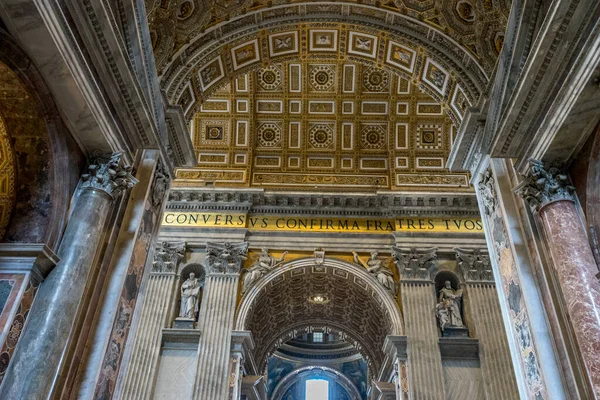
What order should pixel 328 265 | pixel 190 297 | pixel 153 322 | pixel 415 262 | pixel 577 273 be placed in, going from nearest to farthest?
pixel 577 273 → pixel 153 322 → pixel 190 297 → pixel 415 262 → pixel 328 265

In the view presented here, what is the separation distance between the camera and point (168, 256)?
13047mm

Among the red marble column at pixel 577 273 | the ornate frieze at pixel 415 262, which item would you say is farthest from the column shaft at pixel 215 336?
the red marble column at pixel 577 273

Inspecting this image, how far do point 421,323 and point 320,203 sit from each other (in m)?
4.05

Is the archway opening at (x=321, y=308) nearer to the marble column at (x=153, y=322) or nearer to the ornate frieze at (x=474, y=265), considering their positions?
the marble column at (x=153, y=322)

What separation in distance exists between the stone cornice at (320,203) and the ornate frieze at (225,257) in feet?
3.91

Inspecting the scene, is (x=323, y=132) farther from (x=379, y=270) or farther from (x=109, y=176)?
(x=109, y=176)

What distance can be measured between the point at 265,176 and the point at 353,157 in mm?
2651

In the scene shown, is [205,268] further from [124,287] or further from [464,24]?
[464,24]

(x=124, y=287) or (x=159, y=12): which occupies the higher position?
(x=159, y=12)

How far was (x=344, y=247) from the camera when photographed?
13555mm

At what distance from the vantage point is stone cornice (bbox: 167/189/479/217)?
13.7 metres

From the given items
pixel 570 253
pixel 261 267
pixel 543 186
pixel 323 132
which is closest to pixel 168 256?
pixel 261 267

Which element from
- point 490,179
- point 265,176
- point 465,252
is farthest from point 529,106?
point 265,176

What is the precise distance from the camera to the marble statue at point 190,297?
1234 centimetres
